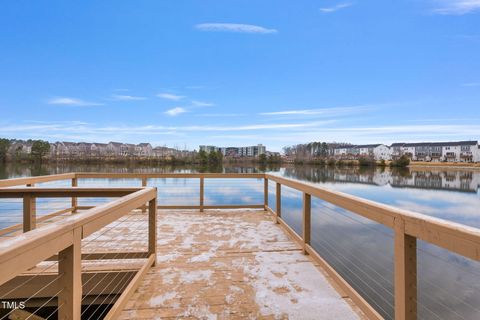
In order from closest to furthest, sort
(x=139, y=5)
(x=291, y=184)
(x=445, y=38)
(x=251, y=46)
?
(x=291, y=184) < (x=139, y=5) < (x=445, y=38) < (x=251, y=46)

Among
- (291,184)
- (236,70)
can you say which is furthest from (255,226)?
(236,70)

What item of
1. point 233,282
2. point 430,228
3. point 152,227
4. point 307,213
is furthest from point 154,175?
point 430,228

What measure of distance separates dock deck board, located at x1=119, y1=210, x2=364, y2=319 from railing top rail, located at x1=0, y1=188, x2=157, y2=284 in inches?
34.2

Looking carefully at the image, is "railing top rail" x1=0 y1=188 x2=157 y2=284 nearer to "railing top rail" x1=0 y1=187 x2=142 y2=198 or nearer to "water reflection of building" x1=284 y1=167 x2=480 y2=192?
"railing top rail" x1=0 y1=187 x2=142 y2=198

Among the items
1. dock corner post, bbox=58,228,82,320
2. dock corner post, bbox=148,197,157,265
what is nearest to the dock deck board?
dock corner post, bbox=148,197,157,265

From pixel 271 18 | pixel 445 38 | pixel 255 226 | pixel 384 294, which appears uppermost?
pixel 271 18

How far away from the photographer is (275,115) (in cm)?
Result: 4150

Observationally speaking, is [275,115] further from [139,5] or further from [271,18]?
[139,5]

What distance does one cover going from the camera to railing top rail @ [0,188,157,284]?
81 cm

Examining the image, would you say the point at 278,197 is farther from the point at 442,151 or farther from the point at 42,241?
the point at 442,151

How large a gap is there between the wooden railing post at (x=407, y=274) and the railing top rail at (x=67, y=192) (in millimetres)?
2088

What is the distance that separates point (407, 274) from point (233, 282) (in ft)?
4.85

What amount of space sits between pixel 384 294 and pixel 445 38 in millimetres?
18445

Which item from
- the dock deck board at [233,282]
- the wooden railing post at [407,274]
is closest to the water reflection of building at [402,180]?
the dock deck board at [233,282]
